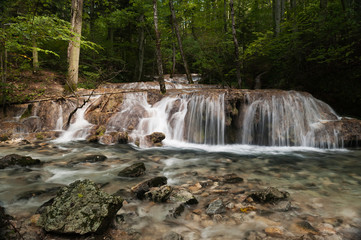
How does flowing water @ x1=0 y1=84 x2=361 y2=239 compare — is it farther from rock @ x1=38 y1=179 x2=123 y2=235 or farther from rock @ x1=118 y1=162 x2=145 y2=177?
rock @ x1=38 y1=179 x2=123 y2=235

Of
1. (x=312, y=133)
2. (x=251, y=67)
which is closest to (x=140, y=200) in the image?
(x=312, y=133)

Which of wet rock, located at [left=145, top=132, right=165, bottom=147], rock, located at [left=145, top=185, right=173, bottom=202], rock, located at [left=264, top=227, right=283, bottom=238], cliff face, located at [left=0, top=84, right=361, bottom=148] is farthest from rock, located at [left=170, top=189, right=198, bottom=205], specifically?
cliff face, located at [left=0, top=84, right=361, bottom=148]

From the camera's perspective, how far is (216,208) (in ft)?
9.17

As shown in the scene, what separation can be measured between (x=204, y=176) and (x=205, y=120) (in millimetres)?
4337

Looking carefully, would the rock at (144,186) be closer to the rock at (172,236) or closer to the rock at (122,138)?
the rock at (172,236)

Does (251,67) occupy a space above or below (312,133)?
above

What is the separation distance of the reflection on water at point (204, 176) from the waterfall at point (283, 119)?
2.20ft

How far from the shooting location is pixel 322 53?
8.95 m

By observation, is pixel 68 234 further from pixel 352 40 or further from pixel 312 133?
pixel 352 40

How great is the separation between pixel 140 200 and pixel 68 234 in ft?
3.90

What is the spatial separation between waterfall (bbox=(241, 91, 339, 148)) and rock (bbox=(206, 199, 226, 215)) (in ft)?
18.6

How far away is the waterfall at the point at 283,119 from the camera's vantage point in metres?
7.77

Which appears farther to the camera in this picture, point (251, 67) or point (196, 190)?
point (251, 67)

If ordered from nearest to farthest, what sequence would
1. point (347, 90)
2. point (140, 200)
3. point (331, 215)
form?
point (331, 215) < point (140, 200) < point (347, 90)
